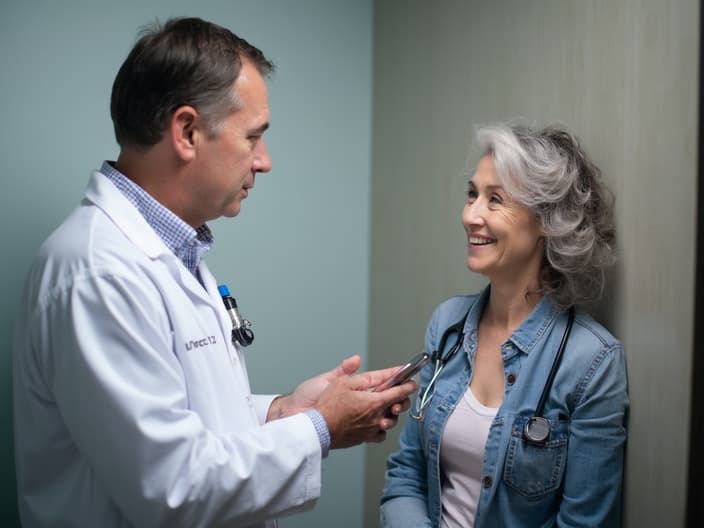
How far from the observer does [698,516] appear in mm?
1160

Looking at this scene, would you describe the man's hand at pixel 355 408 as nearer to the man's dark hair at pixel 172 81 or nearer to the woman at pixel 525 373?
the woman at pixel 525 373

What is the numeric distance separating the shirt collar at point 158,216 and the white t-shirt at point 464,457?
748mm

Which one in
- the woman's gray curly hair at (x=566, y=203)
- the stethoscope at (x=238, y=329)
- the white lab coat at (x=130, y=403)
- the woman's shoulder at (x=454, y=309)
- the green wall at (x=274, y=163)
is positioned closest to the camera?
the white lab coat at (x=130, y=403)

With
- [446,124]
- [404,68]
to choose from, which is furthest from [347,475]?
[404,68]

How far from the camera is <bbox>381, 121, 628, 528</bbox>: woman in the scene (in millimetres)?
1363

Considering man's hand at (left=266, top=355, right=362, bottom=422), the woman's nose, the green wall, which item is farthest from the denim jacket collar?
the green wall

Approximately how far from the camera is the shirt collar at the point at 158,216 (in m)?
1.24

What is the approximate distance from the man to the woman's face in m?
0.39

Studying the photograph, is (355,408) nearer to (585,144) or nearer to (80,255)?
(80,255)

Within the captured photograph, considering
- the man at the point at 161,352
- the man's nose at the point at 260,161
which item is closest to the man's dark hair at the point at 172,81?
the man at the point at 161,352

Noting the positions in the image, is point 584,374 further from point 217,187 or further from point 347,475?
point 347,475

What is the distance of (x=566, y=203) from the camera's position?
149cm

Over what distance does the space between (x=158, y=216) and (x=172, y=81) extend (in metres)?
0.26

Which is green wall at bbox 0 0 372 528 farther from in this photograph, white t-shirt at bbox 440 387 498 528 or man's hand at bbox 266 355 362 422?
white t-shirt at bbox 440 387 498 528
